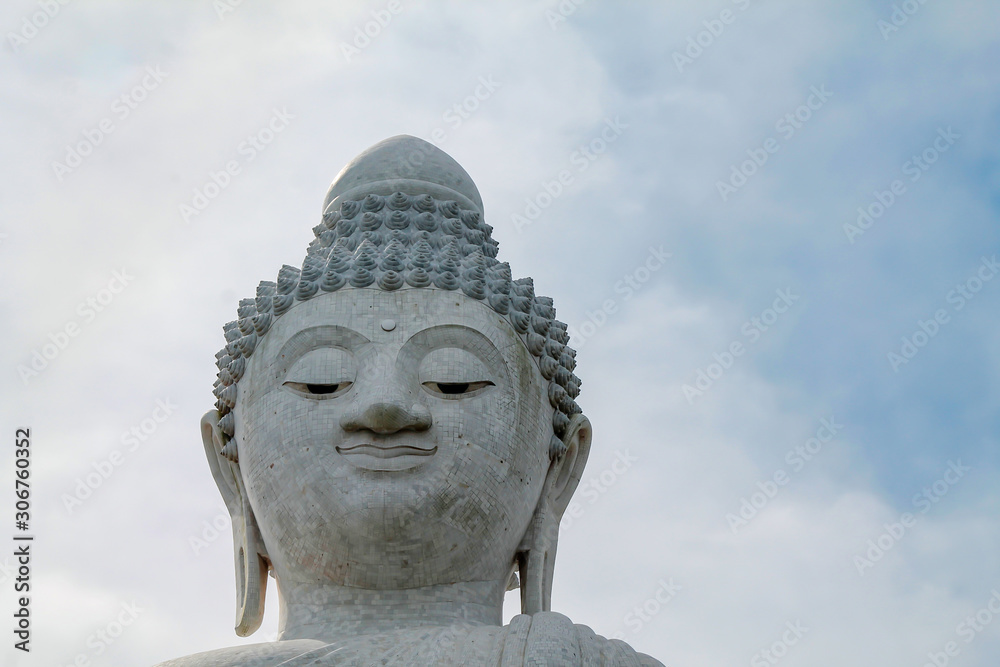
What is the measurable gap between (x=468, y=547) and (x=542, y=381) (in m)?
1.52

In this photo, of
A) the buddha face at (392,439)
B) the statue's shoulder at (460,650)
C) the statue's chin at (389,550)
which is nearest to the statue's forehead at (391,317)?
the buddha face at (392,439)

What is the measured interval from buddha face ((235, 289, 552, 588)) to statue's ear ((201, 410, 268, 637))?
9.8 inches

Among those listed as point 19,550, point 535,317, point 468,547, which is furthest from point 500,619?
point 19,550

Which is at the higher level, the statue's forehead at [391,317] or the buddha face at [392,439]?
the statue's forehead at [391,317]

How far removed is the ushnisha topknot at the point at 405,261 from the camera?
428 inches

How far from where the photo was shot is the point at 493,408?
10.4 m

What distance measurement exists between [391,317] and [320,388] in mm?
742

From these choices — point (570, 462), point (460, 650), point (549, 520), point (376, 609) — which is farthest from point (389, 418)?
point (570, 462)

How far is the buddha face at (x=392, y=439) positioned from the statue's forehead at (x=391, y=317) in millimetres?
11

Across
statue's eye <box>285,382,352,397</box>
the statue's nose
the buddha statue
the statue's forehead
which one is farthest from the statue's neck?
the statue's forehead

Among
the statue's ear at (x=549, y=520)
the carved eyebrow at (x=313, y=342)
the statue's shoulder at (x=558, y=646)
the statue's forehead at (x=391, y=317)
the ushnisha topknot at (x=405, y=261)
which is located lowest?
the statue's shoulder at (x=558, y=646)

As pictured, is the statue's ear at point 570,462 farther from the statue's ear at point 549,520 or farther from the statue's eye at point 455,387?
the statue's eye at point 455,387

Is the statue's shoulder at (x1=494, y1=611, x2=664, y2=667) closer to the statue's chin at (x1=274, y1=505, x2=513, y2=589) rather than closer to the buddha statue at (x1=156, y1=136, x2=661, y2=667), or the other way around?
the buddha statue at (x1=156, y1=136, x2=661, y2=667)

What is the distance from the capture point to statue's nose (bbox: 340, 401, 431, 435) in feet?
32.5
